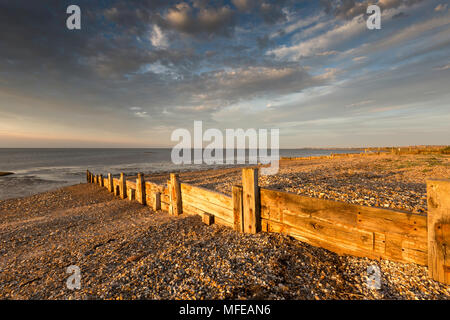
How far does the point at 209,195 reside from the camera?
225 inches

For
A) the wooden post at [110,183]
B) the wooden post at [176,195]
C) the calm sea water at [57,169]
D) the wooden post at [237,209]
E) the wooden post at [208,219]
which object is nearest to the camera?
the wooden post at [237,209]

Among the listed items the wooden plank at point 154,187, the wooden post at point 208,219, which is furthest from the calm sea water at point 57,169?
the wooden post at point 208,219

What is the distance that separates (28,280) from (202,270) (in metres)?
3.62

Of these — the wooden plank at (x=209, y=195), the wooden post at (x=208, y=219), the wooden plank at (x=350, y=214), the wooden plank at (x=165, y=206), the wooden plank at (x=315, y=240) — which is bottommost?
the wooden plank at (x=165, y=206)

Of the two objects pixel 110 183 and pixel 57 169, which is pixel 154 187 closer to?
pixel 110 183

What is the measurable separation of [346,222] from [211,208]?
3453mm

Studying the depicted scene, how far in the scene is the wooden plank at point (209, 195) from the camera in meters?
5.12

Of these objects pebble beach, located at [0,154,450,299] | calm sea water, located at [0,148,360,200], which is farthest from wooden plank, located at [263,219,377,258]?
calm sea water, located at [0,148,360,200]

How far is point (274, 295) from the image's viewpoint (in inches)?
104

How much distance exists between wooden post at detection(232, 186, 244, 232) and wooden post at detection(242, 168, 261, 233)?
0.48 ft

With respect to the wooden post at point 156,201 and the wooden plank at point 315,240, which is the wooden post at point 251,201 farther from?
the wooden post at point 156,201

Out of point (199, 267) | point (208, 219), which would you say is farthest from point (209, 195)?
point (199, 267)
